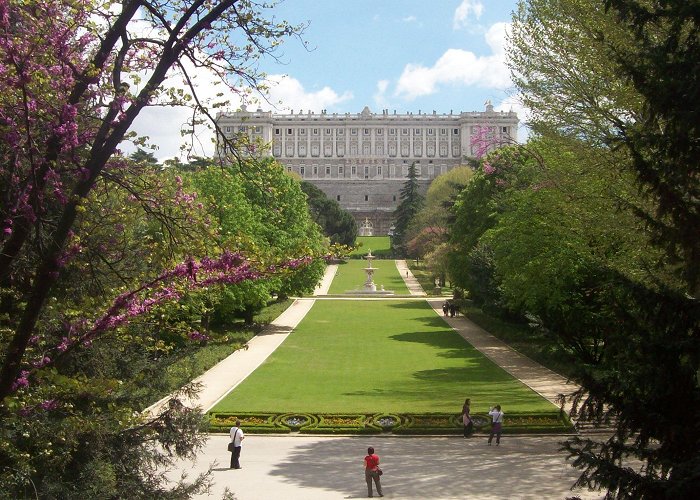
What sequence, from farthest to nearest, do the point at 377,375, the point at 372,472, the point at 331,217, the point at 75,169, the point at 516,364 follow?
the point at 331,217 < the point at 516,364 < the point at 377,375 < the point at 372,472 < the point at 75,169

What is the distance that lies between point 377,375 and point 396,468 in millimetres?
10766

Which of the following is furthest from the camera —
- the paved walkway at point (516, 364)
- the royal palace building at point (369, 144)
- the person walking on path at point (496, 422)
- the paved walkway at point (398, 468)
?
the royal palace building at point (369, 144)

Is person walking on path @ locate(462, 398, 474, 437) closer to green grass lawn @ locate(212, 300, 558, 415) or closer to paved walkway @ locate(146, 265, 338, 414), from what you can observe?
green grass lawn @ locate(212, 300, 558, 415)

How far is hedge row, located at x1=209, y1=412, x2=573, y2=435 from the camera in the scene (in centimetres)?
1805

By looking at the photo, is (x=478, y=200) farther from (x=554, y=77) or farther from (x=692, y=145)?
(x=692, y=145)

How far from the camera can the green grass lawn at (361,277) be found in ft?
199

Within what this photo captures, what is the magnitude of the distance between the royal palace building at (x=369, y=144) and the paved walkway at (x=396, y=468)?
120546 mm

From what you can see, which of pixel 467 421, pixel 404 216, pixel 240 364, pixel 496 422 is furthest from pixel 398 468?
pixel 404 216

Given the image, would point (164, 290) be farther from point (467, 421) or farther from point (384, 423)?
point (384, 423)

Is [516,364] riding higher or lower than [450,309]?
lower

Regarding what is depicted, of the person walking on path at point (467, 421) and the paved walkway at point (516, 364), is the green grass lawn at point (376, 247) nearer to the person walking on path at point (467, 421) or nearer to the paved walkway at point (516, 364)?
the paved walkway at point (516, 364)

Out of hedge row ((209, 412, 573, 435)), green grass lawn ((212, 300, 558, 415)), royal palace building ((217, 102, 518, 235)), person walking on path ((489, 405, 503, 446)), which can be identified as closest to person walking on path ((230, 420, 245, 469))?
hedge row ((209, 412, 573, 435))

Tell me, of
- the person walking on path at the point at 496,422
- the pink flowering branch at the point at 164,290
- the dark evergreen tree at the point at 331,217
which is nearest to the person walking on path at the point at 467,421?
the person walking on path at the point at 496,422

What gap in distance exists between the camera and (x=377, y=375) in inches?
1023
